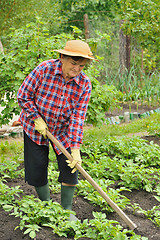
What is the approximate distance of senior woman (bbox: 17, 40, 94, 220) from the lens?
2.72m

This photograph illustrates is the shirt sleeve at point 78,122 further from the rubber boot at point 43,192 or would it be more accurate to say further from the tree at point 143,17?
the tree at point 143,17

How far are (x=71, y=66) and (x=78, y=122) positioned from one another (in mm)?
470

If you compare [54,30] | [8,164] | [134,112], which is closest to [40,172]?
[8,164]

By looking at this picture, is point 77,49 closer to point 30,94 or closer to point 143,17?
point 30,94

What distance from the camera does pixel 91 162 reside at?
429 centimetres

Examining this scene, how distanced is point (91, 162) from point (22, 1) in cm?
1098

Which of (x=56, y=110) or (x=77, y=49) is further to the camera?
(x=56, y=110)

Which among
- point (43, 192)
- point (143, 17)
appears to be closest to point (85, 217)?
point (43, 192)

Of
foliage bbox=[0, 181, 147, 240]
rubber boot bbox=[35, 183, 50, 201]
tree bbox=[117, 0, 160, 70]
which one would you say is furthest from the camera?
tree bbox=[117, 0, 160, 70]

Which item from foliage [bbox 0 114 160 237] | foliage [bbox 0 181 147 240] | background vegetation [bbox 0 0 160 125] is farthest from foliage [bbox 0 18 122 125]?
foliage [bbox 0 181 147 240]

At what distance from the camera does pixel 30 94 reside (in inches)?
110

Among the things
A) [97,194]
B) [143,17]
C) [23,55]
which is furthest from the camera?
[143,17]

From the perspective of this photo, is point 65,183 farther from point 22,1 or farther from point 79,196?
point 22,1

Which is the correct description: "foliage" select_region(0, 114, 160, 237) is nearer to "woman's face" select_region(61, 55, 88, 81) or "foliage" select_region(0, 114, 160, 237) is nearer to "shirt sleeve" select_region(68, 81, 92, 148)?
"shirt sleeve" select_region(68, 81, 92, 148)
